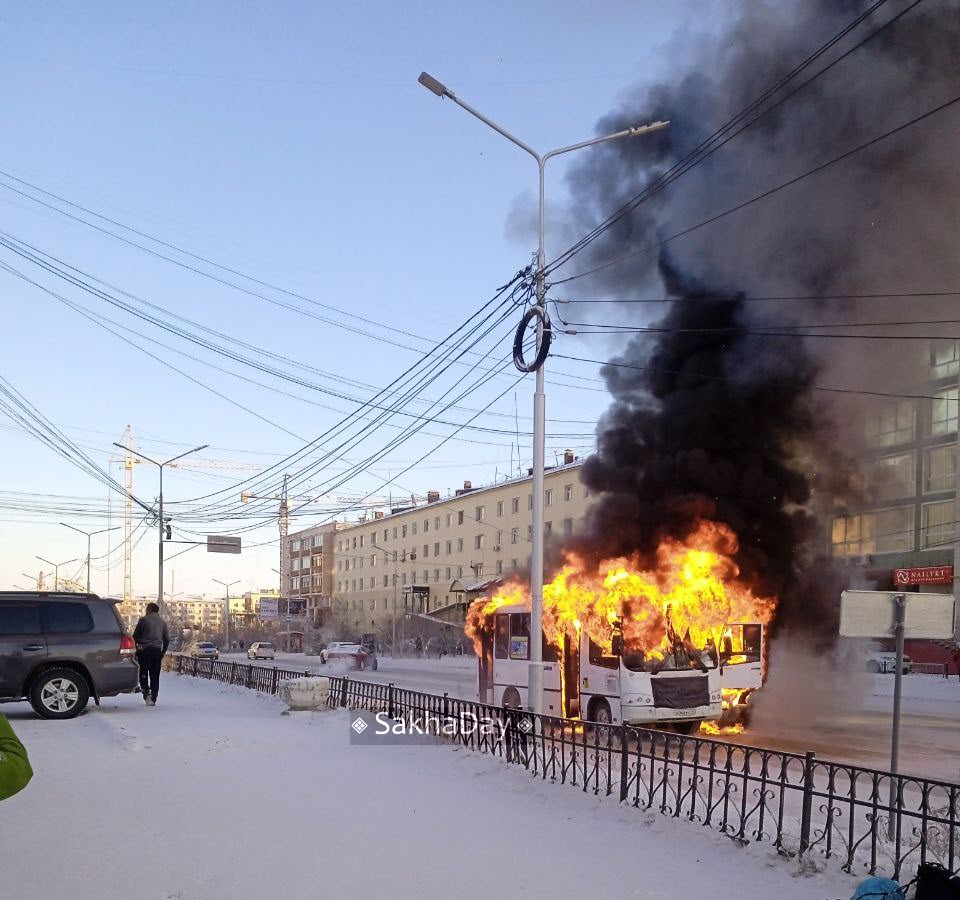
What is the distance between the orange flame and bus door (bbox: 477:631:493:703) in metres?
0.17

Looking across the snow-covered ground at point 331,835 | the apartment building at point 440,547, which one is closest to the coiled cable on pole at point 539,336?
the snow-covered ground at point 331,835

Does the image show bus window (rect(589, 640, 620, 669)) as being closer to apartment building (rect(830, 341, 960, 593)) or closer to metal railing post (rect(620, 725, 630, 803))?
metal railing post (rect(620, 725, 630, 803))

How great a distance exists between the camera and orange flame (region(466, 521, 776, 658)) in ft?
48.0

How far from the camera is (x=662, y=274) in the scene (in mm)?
21172

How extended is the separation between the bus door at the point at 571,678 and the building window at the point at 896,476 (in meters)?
16.9

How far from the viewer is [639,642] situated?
46.7 feet

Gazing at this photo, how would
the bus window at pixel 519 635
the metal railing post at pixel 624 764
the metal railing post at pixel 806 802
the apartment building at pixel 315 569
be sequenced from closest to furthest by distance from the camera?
the metal railing post at pixel 806 802
the metal railing post at pixel 624 764
the bus window at pixel 519 635
the apartment building at pixel 315 569

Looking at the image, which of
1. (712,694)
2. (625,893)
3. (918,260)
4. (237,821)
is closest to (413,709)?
(712,694)

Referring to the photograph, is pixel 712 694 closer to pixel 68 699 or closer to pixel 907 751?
pixel 907 751

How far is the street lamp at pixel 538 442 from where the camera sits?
12695 mm

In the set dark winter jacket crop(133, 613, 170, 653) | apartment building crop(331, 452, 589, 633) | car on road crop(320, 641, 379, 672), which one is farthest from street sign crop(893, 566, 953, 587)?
dark winter jacket crop(133, 613, 170, 653)

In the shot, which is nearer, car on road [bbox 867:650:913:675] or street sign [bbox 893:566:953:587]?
car on road [bbox 867:650:913:675]

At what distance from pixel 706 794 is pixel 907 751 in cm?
793

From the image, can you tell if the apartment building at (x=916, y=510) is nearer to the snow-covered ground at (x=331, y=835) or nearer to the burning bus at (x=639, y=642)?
the burning bus at (x=639, y=642)
